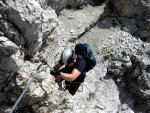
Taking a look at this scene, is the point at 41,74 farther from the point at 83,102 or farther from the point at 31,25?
the point at 83,102

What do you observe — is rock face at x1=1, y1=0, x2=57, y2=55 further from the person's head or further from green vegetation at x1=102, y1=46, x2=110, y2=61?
green vegetation at x1=102, y1=46, x2=110, y2=61

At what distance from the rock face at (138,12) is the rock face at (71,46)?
83 mm

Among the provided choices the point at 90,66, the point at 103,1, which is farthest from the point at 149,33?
the point at 90,66

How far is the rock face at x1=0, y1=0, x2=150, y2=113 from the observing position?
261 inches

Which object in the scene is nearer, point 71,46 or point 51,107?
point 51,107

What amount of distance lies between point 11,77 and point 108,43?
832 centimetres

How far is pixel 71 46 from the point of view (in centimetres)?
1162

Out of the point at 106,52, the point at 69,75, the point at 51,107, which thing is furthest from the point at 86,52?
the point at 106,52

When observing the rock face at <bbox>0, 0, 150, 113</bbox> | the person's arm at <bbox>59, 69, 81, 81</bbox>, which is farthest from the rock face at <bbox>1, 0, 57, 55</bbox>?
the person's arm at <bbox>59, 69, 81, 81</bbox>

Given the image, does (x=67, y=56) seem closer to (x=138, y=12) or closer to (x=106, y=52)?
(x=106, y=52)

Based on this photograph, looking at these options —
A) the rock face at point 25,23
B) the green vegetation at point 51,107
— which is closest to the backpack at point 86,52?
the rock face at point 25,23

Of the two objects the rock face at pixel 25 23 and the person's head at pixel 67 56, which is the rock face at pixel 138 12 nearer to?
the rock face at pixel 25 23

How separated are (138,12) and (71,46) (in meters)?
6.72

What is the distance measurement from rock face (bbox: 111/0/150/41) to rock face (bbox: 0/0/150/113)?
83 mm
